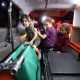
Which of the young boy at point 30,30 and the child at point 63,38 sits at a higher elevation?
the young boy at point 30,30

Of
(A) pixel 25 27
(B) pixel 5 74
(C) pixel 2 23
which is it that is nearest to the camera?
(B) pixel 5 74

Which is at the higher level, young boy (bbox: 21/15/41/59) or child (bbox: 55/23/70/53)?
young boy (bbox: 21/15/41/59)

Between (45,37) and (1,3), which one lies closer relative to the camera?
(1,3)

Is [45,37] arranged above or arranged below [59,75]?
above

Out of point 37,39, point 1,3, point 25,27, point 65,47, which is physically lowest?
point 65,47

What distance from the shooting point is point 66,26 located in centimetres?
457

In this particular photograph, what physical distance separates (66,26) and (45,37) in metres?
1.14

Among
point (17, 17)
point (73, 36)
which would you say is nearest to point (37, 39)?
point (17, 17)

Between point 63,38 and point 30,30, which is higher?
point 30,30

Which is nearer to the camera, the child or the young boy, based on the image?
the young boy

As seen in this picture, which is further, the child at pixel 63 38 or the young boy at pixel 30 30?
the child at pixel 63 38

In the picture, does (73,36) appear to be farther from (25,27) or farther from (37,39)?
(25,27)

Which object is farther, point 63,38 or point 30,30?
point 63,38

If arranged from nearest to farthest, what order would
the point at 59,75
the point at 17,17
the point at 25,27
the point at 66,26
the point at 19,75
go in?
the point at 19,75, the point at 59,75, the point at 17,17, the point at 25,27, the point at 66,26
